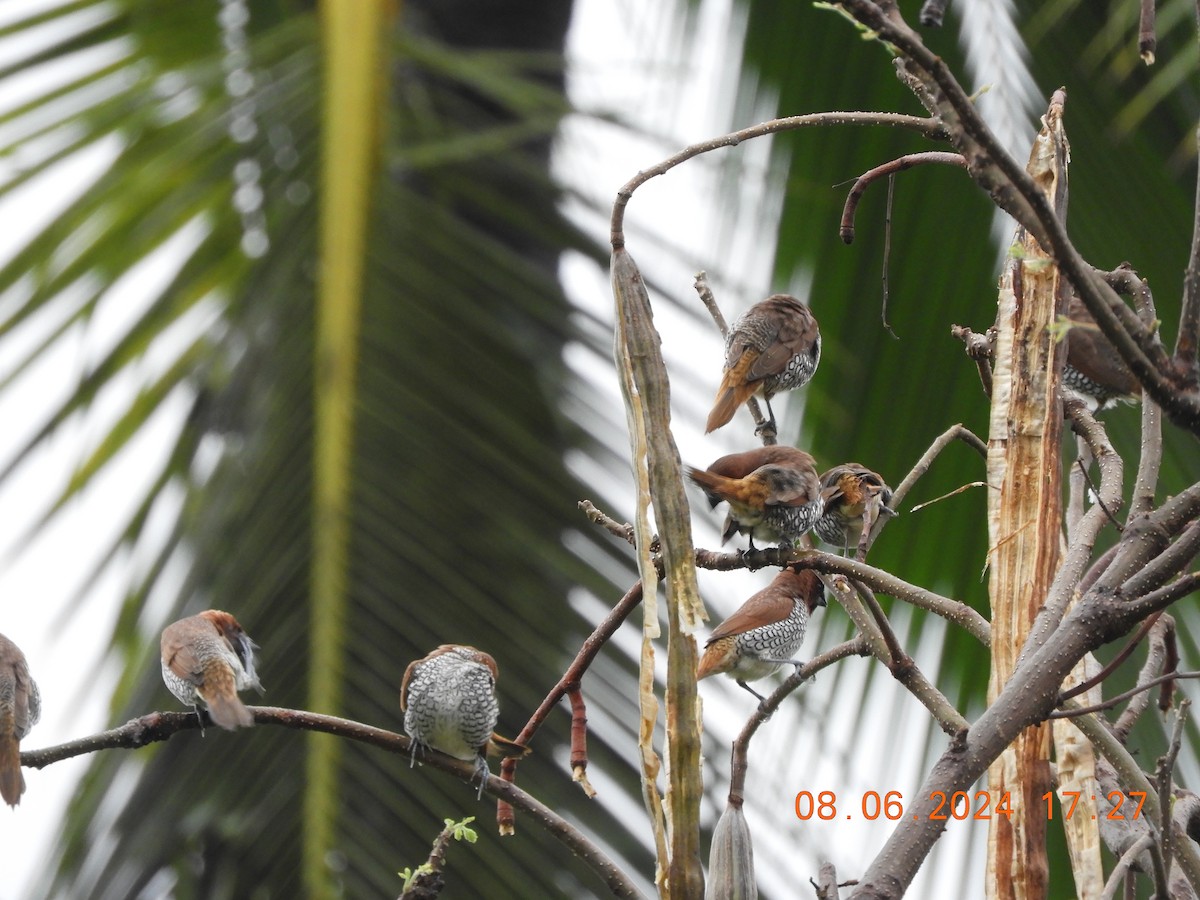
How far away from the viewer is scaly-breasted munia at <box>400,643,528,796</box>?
3295 mm

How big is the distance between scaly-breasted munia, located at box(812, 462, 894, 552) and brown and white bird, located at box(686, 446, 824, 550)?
5 centimetres

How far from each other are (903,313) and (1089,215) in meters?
0.55

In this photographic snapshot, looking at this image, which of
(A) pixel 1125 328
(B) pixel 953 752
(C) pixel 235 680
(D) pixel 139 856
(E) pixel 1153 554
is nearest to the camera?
(A) pixel 1125 328

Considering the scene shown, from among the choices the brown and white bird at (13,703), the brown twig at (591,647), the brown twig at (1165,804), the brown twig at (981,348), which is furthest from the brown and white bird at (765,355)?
the brown and white bird at (13,703)

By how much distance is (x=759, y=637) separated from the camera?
3605 mm

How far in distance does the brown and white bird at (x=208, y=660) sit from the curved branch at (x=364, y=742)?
25.0 inches

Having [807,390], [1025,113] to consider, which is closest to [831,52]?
[1025,113]

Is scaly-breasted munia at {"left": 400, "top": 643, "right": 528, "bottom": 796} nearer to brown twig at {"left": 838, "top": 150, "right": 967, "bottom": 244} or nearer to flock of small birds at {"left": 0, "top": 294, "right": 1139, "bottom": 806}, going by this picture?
flock of small birds at {"left": 0, "top": 294, "right": 1139, "bottom": 806}

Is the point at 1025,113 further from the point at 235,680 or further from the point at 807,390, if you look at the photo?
the point at 235,680

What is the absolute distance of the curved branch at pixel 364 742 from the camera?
1914 millimetres

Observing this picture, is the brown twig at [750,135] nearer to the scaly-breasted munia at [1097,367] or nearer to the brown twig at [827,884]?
the brown twig at [827,884]

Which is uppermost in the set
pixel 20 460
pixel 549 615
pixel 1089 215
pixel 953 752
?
pixel 1089 215

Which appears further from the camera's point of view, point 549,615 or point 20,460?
point 549,615

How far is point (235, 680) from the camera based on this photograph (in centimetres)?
340
